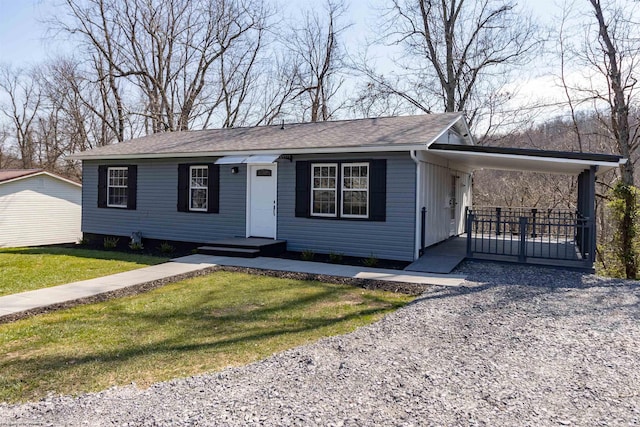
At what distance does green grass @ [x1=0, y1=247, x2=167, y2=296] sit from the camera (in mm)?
7637

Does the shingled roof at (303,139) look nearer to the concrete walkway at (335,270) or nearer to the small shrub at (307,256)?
the small shrub at (307,256)

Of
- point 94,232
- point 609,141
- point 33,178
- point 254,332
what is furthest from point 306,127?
point 609,141

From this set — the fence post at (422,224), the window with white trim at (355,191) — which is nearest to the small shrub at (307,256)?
the window with white trim at (355,191)

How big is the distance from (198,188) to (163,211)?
1.33 meters

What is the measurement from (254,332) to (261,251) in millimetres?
5007

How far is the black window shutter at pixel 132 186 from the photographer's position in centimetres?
1259

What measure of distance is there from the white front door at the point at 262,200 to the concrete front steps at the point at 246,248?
0.39 meters

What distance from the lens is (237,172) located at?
36.2ft

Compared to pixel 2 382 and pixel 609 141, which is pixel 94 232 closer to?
pixel 2 382

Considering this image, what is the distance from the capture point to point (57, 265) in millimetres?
9539

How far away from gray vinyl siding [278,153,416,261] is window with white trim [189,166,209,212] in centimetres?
235

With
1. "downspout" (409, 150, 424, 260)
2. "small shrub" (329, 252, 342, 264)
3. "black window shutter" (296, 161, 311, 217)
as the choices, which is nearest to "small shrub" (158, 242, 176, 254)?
"black window shutter" (296, 161, 311, 217)

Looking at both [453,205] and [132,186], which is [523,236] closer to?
[453,205]

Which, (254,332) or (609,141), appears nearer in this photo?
(254,332)
